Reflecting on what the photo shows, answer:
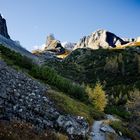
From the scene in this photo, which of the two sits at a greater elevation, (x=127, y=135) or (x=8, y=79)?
(x=8, y=79)

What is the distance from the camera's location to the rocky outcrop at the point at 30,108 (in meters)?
23.1

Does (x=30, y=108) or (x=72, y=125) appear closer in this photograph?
(x=30, y=108)

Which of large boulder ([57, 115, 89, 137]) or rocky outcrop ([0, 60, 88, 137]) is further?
large boulder ([57, 115, 89, 137])

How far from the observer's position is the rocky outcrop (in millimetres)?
23141

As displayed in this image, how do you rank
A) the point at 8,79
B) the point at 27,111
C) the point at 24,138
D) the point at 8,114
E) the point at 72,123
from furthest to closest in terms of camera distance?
the point at 8,79 < the point at 72,123 < the point at 27,111 < the point at 8,114 < the point at 24,138

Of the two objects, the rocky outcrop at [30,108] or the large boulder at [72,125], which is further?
the large boulder at [72,125]

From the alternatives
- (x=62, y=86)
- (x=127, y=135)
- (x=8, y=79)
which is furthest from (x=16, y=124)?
(x=62, y=86)

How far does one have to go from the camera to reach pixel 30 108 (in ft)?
83.6

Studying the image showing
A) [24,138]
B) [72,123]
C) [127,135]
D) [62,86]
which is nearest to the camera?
[24,138]

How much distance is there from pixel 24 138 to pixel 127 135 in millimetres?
19129

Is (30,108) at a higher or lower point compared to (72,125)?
higher

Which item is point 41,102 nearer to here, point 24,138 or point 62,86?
point 24,138

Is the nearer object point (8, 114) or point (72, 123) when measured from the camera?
point (8, 114)

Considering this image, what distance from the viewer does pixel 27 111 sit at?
2448cm
